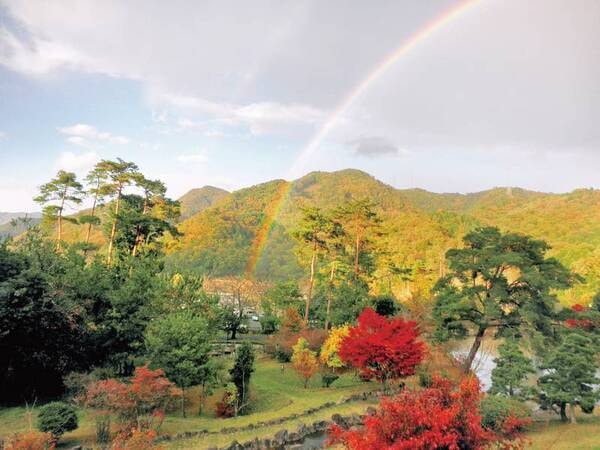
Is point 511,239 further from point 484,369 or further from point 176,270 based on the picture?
point 176,270

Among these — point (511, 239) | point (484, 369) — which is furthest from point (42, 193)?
point (484, 369)

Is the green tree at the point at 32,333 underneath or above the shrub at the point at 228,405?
above

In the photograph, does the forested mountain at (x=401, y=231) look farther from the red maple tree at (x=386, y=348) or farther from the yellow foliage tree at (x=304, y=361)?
→ the red maple tree at (x=386, y=348)

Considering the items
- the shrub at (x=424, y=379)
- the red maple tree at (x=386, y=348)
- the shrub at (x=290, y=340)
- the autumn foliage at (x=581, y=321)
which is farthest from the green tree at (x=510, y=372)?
the shrub at (x=290, y=340)

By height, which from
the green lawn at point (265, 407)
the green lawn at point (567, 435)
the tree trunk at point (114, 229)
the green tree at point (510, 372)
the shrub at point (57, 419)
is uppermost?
the tree trunk at point (114, 229)

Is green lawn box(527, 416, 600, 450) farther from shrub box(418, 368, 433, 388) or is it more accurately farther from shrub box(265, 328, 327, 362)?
shrub box(265, 328, 327, 362)

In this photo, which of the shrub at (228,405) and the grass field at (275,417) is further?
the shrub at (228,405)

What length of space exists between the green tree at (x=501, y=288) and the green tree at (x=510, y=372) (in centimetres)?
420

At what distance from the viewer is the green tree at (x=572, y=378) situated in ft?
43.8

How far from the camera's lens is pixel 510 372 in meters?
Answer: 15.1

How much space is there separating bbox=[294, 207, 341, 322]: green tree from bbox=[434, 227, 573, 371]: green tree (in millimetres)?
10558

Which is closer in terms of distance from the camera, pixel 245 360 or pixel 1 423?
pixel 1 423

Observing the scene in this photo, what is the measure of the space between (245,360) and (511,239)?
13.7 m

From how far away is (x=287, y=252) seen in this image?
86750 millimetres
